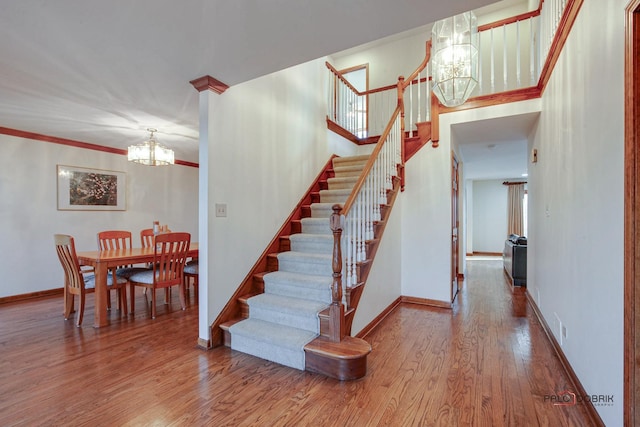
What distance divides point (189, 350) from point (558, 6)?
14.8ft

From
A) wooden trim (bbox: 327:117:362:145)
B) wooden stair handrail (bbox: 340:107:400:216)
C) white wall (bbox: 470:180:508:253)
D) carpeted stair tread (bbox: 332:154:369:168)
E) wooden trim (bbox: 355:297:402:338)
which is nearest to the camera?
wooden stair handrail (bbox: 340:107:400:216)

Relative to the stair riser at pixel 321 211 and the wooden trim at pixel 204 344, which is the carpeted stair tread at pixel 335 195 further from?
the wooden trim at pixel 204 344

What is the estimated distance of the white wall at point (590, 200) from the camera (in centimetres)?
147

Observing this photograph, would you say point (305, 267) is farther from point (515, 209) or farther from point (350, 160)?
point (515, 209)

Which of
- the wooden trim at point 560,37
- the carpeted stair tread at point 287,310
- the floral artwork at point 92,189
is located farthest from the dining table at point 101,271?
the wooden trim at point 560,37

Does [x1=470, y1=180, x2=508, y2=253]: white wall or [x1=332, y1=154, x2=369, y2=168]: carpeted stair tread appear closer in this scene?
[x1=332, y1=154, x2=369, y2=168]: carpeted stair tread

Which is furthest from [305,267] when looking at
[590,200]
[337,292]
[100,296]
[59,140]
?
[59,140]

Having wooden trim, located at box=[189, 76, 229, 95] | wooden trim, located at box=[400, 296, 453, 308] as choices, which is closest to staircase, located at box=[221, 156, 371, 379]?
wooden trim, located at box=[400, 296, 453, 308]

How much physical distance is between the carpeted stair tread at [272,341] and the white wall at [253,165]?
325 millimetres

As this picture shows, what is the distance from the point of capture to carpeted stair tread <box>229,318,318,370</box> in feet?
7.66

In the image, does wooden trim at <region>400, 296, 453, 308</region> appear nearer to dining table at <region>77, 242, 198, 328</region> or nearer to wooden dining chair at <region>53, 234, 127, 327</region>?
dining table at <region>77, 242, 198, 328</region>

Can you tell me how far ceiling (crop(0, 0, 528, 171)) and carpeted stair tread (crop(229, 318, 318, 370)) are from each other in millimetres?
2212

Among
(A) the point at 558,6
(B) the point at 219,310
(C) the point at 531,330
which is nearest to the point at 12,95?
(B) the point at 219,310

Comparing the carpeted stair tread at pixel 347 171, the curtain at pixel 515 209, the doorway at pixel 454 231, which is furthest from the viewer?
the curtain at pixel 515 209
